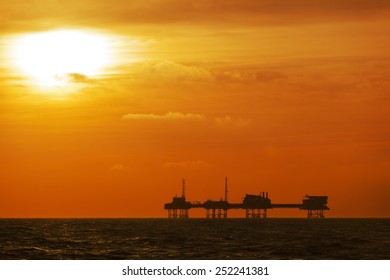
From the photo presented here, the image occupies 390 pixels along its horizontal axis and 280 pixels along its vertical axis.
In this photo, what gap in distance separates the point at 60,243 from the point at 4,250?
13.3m

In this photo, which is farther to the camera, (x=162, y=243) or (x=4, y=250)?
(x=162, y=243)

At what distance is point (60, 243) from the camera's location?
89.4 metres
